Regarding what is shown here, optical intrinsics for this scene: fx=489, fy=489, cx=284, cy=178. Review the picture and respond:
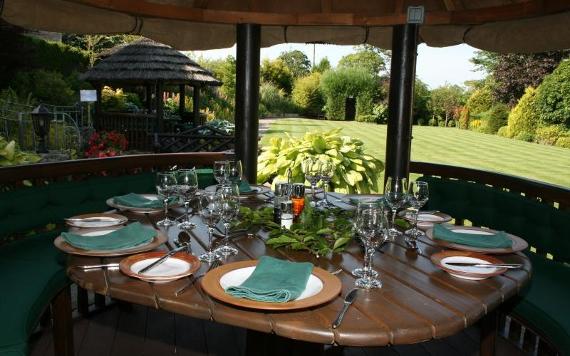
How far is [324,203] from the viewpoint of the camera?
9.13ft

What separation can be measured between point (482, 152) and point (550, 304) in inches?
537

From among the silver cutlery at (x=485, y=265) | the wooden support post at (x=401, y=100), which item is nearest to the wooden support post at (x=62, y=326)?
the silver cutlery at (x=485, y=265)

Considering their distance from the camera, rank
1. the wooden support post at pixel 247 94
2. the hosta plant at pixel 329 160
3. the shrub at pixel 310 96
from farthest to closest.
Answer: the shrub at pixel 310 96 → the hosta plant at pixel 329 160 → the wooden support post at pixel 247 94

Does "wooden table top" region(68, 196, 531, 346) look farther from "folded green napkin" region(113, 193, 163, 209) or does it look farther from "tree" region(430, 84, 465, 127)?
"tree" region(430, 84, 465, 127)

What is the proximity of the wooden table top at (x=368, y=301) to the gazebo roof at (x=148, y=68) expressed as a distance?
33.5ft

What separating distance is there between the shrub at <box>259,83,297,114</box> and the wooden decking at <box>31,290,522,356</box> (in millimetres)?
21291

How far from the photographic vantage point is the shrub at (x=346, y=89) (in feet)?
80.7

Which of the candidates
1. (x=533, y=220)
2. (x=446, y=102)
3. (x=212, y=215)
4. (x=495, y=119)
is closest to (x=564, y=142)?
(x=495, y=119)

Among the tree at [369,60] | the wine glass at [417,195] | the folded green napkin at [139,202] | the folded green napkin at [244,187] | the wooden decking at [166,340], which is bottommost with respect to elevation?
the wooden decking at [166,340]

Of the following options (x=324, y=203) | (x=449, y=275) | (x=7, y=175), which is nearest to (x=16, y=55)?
(x=7, y=175)

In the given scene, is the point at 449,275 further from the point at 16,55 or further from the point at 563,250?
the point at 16,55

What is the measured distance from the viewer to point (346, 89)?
25.1 meters

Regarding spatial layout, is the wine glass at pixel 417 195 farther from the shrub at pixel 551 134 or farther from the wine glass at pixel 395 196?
the shrub at pixel 551 134

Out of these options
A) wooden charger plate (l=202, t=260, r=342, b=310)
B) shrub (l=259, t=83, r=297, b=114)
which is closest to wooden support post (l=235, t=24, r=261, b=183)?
wooden charger plate (l=202, t=260, r=342, b=310)
